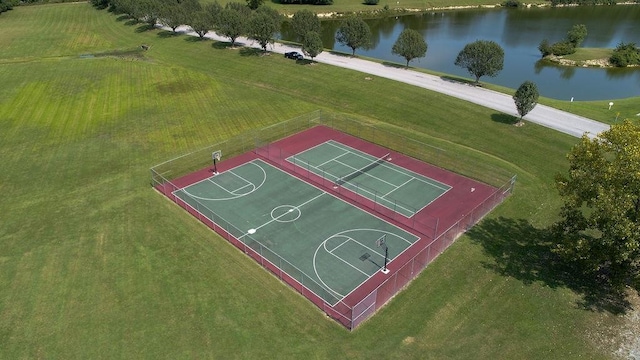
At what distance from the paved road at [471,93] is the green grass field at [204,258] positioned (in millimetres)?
2781

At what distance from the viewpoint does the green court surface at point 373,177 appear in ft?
130

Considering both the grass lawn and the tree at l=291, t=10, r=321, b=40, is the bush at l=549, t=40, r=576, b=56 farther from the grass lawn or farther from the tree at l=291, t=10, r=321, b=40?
the grass lawn

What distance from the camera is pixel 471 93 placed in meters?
63.0

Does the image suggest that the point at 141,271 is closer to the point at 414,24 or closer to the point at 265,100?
the point at 265,100

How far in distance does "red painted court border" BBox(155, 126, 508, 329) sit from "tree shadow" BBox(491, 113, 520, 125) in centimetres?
1562

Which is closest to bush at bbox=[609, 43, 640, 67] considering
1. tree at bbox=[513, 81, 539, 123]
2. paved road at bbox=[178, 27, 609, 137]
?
paved road at bbox=[178, 27, 609, 137]

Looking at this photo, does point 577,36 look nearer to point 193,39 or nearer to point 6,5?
point 193,39

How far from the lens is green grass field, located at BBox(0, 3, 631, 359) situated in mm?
26391

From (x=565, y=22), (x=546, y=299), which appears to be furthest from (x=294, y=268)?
(x=565, y=22)

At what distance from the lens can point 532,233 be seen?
35.4 m

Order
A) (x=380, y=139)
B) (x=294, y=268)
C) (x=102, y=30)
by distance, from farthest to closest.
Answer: (x=102, y=30) → (x=380, y=139) → (x=294, y=268)

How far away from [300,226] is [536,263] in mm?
18426

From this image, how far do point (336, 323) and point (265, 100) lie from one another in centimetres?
4170

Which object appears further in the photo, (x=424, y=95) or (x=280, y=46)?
(x=280, y=46)
